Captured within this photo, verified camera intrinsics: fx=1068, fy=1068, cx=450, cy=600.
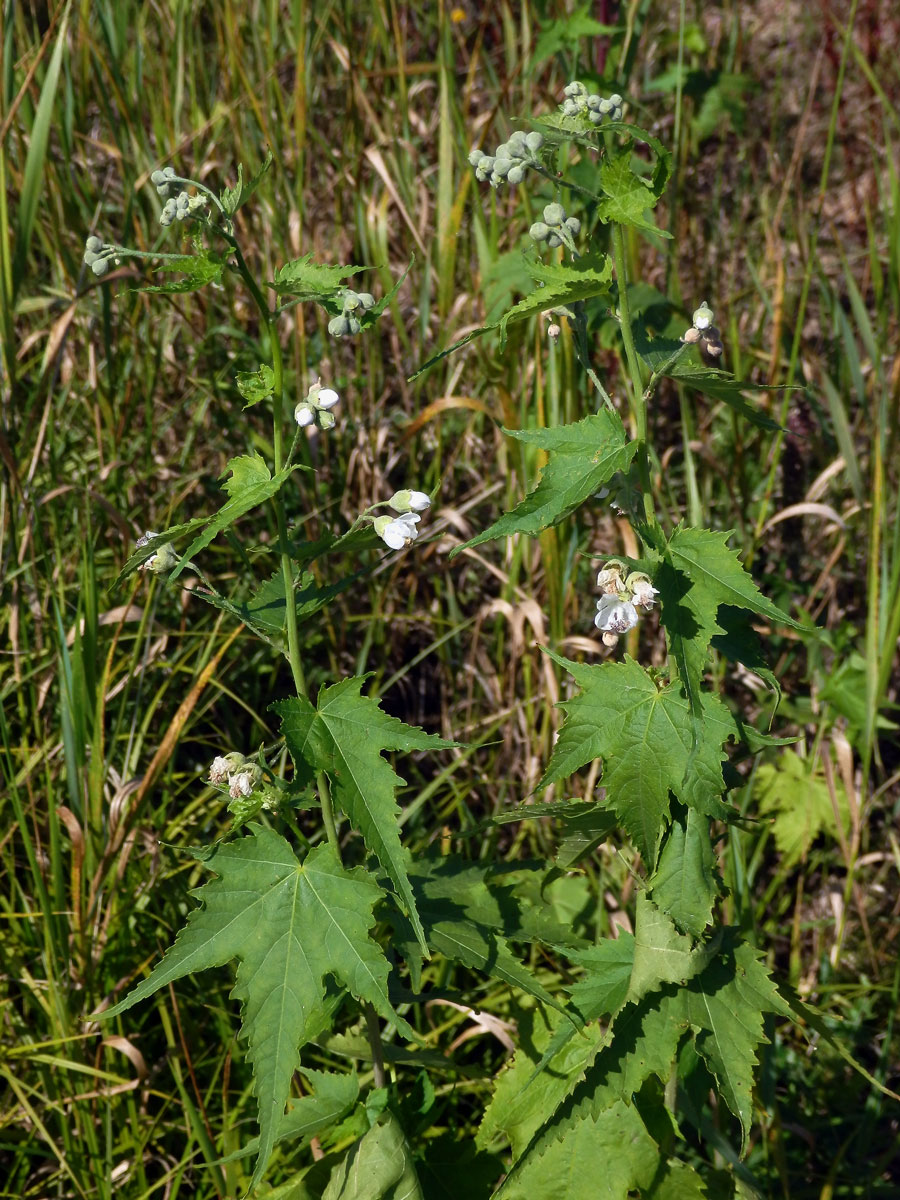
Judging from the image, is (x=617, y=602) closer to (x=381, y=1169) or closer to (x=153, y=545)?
(x=153, y=545)

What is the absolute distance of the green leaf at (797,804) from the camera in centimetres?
282

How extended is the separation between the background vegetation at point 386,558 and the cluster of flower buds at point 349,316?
21.8 inches

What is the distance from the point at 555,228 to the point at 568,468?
16.6 inches

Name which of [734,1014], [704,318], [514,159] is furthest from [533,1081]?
[514,159]

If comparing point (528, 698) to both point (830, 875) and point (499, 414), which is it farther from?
point (830, 875)

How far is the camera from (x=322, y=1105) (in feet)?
5.99

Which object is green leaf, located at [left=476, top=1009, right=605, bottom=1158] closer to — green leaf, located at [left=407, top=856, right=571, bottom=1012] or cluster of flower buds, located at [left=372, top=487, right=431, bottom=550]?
green leaf, located at [left=407, top=856, right=571, bottom=1012]

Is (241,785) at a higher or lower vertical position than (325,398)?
lower

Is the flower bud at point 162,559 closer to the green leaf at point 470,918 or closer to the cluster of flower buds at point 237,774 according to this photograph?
the cluster of flower buds at point 237,774

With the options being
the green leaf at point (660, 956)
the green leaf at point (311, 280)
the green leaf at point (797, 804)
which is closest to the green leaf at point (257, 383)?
the green leaf at point (311, 280)

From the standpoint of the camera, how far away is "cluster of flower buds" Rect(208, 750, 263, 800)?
1.57m

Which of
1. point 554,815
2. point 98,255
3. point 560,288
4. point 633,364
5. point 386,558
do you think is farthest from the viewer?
point 386,558

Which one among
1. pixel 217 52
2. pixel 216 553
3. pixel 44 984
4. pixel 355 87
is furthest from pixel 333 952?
pixel 217 52

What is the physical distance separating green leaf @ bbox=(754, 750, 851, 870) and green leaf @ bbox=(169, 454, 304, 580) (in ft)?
5.84
